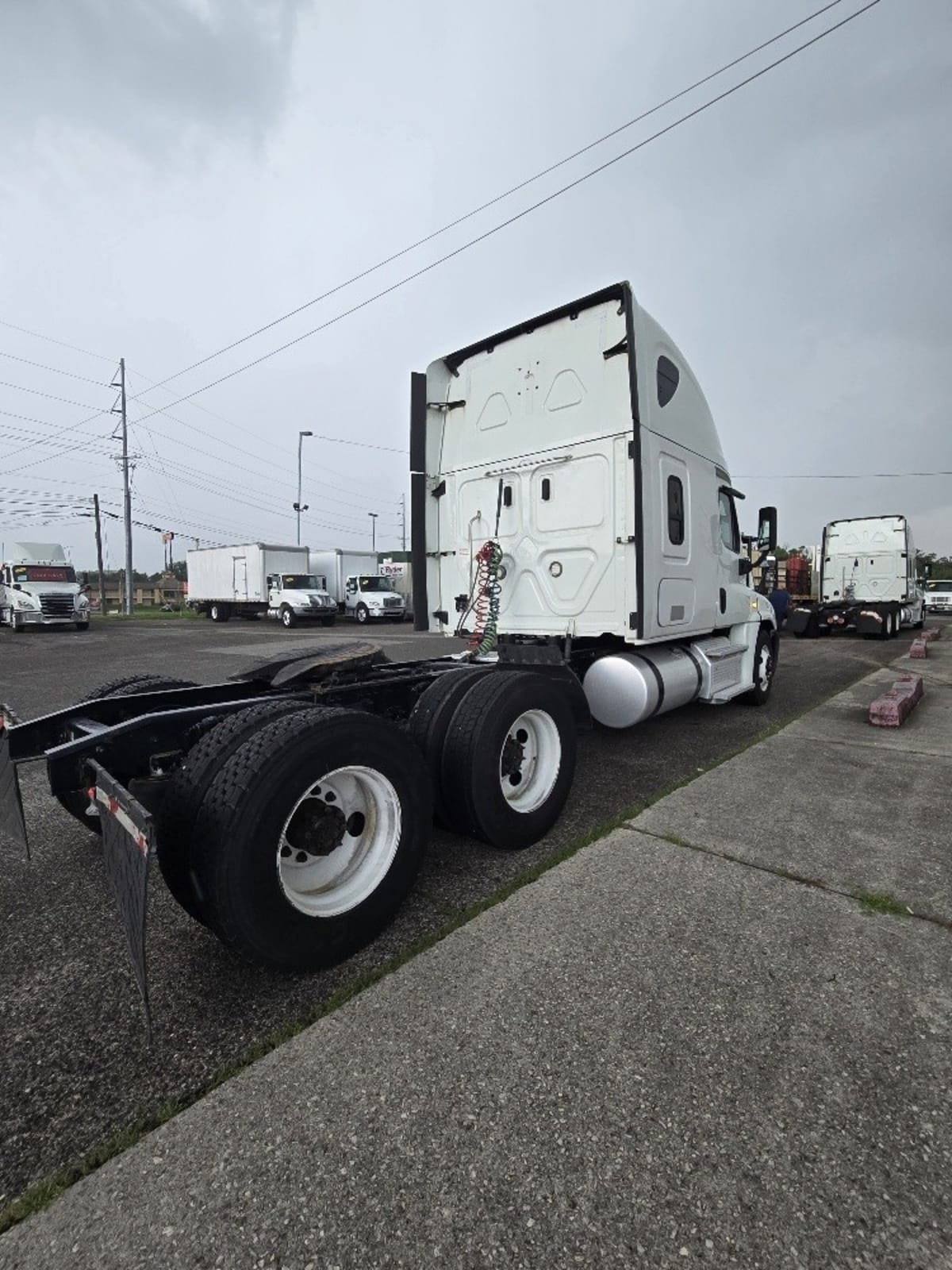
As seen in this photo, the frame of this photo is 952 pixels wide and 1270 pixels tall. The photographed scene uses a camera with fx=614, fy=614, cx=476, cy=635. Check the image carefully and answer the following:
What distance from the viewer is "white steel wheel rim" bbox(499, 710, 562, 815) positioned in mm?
3613

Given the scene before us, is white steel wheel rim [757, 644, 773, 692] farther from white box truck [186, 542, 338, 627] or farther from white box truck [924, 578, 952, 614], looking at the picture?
white box truck [924, 578, 952, 614]

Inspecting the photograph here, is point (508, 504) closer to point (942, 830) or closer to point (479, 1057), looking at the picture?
point (942, 830)

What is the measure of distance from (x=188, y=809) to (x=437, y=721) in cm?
143

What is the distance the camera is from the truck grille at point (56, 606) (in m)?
23.0

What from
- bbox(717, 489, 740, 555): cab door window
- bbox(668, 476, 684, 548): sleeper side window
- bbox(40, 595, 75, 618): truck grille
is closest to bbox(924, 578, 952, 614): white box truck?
bbox(717, 489, 740, 555): cab door window

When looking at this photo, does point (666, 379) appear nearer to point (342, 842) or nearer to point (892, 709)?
point (892, 709)

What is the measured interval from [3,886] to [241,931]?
1.78 metres

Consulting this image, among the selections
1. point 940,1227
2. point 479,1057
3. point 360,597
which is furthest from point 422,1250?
point 360,597

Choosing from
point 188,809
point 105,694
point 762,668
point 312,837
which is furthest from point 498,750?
point 762,668

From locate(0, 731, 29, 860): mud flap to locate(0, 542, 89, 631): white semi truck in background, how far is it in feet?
80.9

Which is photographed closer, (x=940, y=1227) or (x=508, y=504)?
(x=940, y=1227)

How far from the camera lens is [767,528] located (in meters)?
7.33

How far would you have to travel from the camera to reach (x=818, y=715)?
276 inches

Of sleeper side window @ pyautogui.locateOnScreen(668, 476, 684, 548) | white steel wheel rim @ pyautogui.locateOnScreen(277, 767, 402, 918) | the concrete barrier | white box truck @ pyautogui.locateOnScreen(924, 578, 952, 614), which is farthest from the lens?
white box truck @ pyautogui.locateOnScreen(924, 578, 952, 614)
